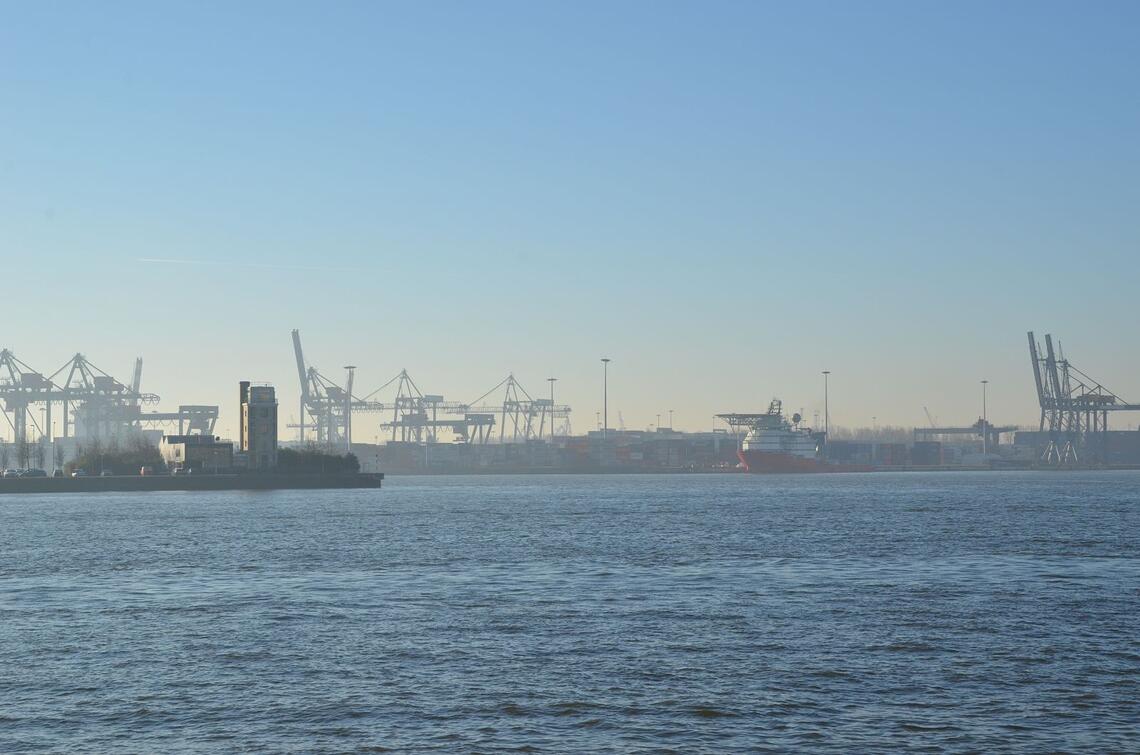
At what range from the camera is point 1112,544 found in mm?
58781

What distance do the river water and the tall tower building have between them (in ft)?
376

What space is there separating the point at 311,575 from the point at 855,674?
81.2ft

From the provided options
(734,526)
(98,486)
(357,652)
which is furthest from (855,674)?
(98,486)

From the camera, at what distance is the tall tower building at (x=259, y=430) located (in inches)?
6885

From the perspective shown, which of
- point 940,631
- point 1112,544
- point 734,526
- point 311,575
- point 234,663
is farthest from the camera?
point 734,526

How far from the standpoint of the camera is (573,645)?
2852 centimetres

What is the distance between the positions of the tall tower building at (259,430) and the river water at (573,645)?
376 feet

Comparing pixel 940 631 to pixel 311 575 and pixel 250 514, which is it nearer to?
→ pixel 311 575

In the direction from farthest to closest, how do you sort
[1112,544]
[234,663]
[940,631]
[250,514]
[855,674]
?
[250,514] → [1112,544] → [940,631] → [234,663] → [855,674]

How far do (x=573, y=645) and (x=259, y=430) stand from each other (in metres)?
153

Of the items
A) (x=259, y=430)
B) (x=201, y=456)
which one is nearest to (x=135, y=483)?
(x=201, y=456)

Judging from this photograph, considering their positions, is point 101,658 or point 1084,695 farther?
point 101,658

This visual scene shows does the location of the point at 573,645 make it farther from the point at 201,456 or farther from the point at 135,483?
the point at 201,456

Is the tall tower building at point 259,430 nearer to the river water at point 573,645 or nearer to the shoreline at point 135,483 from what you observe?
the shoreline at point 135,483
